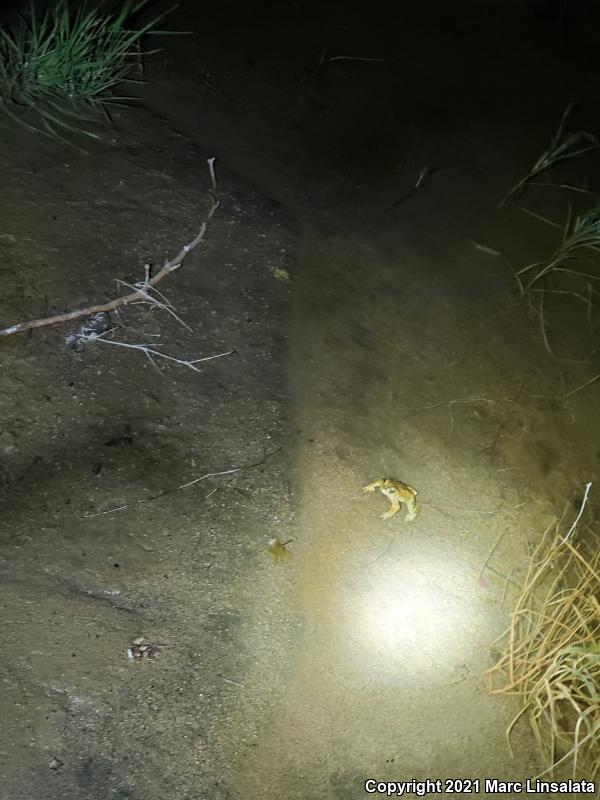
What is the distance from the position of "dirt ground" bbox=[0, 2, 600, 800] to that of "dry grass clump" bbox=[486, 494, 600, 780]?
0.06 meters

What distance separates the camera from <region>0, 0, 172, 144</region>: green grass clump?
9.27 feet

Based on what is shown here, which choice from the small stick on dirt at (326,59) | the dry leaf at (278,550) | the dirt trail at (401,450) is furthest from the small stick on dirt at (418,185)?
the dry leaf at (278,550)

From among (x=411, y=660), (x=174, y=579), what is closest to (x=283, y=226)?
(x=174, y=579)

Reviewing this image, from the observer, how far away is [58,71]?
9.39ft

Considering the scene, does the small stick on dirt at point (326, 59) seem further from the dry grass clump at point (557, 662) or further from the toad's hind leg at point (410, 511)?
the dry grass clump at point (557, 662)

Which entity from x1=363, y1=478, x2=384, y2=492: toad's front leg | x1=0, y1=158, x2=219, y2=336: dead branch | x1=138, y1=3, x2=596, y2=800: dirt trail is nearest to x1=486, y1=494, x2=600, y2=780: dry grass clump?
x1=138, y1=3, x2=596, y2=800: dirt trail

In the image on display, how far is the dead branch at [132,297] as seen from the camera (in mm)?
2289

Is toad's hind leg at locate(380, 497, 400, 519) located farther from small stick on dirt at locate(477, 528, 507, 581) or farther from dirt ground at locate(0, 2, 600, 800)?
small stick on dirt at locate(477, 528, 507, 581)

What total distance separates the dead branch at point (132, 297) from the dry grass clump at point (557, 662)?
158 cm

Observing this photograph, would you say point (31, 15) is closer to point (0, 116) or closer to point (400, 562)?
point (0, 116)

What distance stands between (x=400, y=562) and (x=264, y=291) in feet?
3.72

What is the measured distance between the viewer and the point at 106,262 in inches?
100

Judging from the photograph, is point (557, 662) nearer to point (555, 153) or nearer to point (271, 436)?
point (271, 436)

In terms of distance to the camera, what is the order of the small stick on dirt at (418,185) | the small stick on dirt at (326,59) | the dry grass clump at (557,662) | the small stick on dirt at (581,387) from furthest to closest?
the small stick on dirt at (326,59)
the small stick on dirt at (418,185)
the small stick on dirt at (581,387)
the dry grass clump at (557,662)
